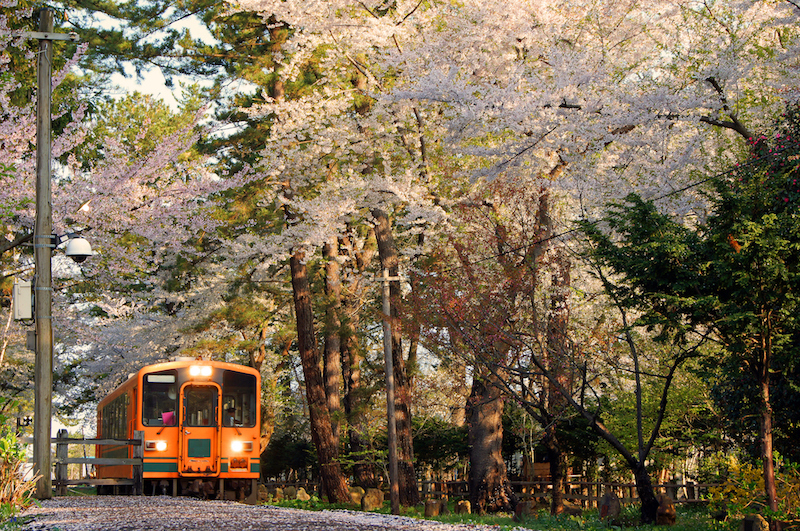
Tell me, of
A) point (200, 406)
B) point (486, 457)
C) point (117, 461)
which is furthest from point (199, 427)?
point (486, 457)

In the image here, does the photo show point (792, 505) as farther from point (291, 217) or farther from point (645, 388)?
point (291, 217)

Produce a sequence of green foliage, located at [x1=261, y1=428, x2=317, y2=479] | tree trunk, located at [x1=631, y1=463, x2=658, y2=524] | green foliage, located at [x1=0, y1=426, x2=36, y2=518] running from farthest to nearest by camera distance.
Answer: green foliage, located at [x1=261, y1=428, x2=317, y2=479] < tree trunk, located at [x1=631, y1=463, x2=658, y2=524] < green foliage, located at [x1=0, y1=426, x2=36, y2=518]

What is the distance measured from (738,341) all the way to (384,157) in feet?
34.9

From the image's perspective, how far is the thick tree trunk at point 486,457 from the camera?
1816 cm

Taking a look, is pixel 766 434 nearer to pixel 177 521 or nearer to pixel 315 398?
pixel 177 521

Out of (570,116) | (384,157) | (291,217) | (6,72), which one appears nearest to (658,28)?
(570,116)

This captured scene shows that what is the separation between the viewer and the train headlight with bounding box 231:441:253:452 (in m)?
15.2

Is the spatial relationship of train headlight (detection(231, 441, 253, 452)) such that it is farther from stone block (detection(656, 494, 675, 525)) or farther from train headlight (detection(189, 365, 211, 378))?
stone block (detection(656, 494, 675, 525))

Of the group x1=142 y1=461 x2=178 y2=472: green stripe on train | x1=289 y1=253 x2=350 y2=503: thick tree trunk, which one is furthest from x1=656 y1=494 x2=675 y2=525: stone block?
x1=289 y1=253 x2=350 y2=503: thick tree trunk

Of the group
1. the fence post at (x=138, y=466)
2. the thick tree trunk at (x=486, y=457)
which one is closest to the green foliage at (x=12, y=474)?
the fence post at (x=138, y=466)

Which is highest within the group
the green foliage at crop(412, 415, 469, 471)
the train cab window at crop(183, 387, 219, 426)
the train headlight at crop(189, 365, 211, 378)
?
the train headlight at crop(189, 365, 211, 378)

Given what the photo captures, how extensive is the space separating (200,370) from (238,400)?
92 centimetres

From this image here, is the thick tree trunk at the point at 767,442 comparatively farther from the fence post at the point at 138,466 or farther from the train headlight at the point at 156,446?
the fence post at the point at 138,466

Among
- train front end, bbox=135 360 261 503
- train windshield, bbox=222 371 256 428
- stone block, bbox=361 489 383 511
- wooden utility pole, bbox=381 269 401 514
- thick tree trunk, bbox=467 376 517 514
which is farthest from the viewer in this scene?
stone block, bbox=361 489 383 511
